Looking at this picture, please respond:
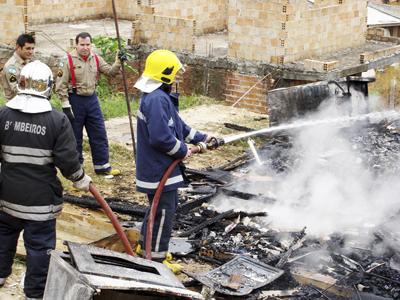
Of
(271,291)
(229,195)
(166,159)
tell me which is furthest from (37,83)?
(229,195)

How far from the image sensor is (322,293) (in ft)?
22.2

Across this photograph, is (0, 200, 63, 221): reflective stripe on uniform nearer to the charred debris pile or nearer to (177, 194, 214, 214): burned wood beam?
the charred debris pile

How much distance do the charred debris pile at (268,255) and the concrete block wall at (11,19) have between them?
6.72m

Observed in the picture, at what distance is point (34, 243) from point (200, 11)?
11178 mm

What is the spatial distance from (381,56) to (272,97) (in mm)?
3756

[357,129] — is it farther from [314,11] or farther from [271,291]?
[271,291]

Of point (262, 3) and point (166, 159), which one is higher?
point (262, 3)

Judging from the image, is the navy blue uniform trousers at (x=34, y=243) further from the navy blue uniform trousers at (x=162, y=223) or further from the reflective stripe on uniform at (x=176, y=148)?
the reflective stripe on uniform at (x=176, y=148)

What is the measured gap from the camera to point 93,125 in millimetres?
10211

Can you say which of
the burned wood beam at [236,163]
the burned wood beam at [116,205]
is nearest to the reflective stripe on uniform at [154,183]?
the burned wood beam at [116,205]

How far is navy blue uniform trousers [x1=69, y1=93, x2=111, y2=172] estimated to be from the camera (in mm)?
10031

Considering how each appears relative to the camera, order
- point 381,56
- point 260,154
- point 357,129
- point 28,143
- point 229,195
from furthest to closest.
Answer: point 381,56 → point 357,129 → point 260,154 → point 229,195 → point 28,143

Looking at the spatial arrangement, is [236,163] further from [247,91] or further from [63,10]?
[63,10]

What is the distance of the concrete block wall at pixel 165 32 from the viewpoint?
1477cm
